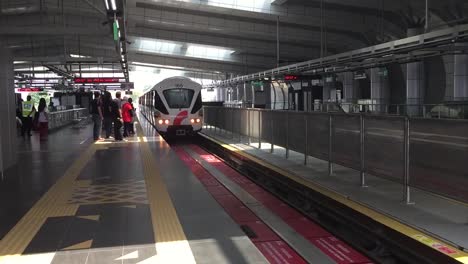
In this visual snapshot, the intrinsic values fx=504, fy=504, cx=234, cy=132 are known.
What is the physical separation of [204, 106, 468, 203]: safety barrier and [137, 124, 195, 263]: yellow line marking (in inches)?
128

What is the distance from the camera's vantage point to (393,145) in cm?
749

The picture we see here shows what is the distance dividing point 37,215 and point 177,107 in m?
16.1

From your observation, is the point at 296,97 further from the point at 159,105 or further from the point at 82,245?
the point at 82,245

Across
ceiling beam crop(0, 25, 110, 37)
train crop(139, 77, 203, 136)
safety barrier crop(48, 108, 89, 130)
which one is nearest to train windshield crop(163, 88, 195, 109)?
train crop(139, 77, 203, 136)

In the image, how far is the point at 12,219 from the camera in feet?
21.9

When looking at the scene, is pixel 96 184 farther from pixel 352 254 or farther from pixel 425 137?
pixel 425 137

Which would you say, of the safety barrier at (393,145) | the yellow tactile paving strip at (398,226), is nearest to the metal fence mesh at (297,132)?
the safety barrier at (393,145)

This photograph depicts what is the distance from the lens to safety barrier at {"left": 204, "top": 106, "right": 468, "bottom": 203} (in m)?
6.04

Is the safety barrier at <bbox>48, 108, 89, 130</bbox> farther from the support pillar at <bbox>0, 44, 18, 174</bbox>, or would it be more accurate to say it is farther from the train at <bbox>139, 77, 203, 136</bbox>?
the support pillar at <bbox>0, 44, 18, 174</bbox>

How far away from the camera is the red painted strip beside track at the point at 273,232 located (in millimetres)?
6055

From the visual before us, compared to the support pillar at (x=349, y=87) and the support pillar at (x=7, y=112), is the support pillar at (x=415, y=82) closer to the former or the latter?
the support pillar at (x=349, y=87)

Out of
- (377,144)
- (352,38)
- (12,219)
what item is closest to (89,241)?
(12,219)

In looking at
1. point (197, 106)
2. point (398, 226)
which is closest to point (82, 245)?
point (398, 226)

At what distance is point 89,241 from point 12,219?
165 centimetres
